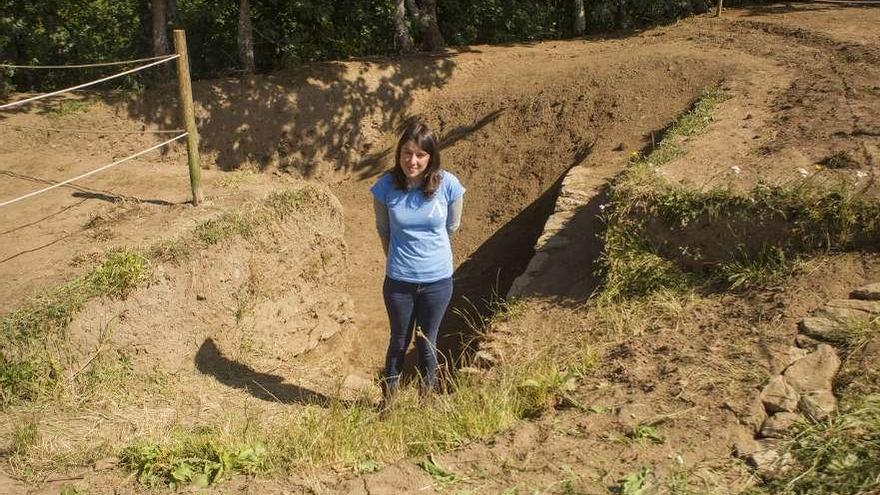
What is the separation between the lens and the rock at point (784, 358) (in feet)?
13.9

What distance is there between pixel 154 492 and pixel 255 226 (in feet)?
11.6

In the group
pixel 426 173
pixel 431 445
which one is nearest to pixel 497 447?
pixel 431 445

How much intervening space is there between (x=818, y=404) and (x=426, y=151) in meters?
2.44

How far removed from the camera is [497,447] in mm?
3768

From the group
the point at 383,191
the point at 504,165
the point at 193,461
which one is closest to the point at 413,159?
the point at 383,191

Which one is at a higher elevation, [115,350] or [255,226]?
[255,226]

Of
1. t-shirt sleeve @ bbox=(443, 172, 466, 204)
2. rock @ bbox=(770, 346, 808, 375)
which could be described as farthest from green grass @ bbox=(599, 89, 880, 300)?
t-shirt sleeve @ bbox=(443, 172, 466, 204)

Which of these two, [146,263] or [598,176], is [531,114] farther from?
[146,263]

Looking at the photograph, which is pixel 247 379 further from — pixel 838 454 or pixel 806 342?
pixel 838 454

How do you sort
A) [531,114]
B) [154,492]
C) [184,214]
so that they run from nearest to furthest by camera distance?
[154,492] < [184,214] < [531,114]

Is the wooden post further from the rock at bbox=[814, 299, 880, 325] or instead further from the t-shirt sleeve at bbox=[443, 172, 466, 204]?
the rock at bbox=[814, 299, 880, 325]

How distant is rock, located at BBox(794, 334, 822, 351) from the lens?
437 cm

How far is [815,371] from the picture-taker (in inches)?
161

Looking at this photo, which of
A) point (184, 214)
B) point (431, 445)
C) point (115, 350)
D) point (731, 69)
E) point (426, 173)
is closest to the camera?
point (431, 445)
